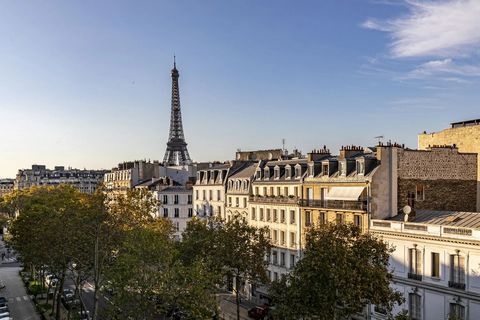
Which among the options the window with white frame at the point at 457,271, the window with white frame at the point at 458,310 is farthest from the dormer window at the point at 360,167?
the window with white frame at the point at 458,310

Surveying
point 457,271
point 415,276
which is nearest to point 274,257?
point 415,276

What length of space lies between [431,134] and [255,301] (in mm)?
29675

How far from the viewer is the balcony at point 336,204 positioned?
46088mm

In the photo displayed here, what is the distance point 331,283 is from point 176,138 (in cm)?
13465

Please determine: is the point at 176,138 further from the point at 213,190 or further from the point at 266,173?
the point at 266,173

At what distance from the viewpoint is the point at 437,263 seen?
3725 centimetres

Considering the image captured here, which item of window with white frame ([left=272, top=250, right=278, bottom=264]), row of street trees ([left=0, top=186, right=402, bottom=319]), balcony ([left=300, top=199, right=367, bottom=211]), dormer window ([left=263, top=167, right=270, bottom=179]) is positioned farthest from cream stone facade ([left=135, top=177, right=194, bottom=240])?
row of street trees ([left=0, top=186, right=402, bottom=319])

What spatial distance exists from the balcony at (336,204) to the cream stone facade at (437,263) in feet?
12.1

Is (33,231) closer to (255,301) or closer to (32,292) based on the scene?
(32,292)

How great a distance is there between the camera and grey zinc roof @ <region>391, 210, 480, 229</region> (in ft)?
Answer: 123

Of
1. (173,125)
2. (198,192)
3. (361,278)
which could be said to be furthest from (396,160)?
(173,125)

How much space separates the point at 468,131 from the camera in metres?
50.8

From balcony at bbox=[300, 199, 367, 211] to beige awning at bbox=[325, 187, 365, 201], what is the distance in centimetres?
39

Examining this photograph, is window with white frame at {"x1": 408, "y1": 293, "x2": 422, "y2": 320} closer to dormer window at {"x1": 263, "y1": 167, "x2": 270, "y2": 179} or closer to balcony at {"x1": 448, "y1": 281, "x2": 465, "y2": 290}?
balcony at {"x1": 448, "y1": 281, "x2": 465, "y2": 290}
